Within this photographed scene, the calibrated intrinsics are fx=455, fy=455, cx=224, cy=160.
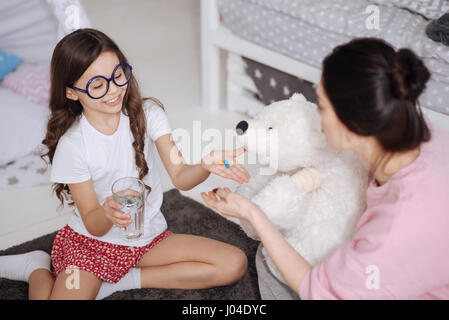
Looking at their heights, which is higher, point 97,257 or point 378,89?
point 378,89

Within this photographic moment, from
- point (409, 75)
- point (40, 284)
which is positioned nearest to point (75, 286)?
point (40, 284)

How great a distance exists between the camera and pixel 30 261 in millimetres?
1271

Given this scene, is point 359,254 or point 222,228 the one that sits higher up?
point 359,254

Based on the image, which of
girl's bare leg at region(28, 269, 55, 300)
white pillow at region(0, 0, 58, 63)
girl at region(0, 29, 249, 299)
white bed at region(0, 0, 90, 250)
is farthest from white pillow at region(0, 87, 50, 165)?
girl's bare leg at region(28, 269, 55, 300)

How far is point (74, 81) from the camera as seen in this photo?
1052 mm

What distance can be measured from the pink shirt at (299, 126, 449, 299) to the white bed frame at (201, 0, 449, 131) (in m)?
0.91

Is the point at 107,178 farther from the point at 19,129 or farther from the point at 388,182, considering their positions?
the point at 19,129

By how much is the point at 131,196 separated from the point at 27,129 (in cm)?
106

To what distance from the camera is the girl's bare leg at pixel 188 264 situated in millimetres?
1230

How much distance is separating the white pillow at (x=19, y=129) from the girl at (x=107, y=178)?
66 cm

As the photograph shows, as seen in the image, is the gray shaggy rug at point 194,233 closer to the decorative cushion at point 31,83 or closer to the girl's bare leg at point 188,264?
the girl's bare leg at point 188,264
